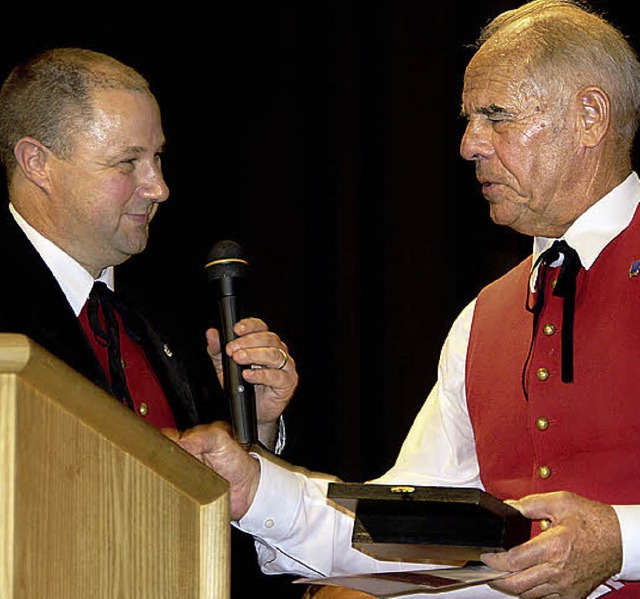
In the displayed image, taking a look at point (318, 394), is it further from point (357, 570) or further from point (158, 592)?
point (158, 592)

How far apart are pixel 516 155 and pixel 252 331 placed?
0.58 meters

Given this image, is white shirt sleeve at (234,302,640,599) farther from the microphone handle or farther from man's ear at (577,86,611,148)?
man's ear at (577,86,611,148)

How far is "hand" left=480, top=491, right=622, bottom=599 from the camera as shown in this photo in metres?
1.67

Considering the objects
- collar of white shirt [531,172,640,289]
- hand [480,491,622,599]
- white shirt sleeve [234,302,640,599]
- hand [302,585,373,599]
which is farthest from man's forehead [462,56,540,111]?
hand [302,585,373,599]

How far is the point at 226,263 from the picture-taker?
1944 mm

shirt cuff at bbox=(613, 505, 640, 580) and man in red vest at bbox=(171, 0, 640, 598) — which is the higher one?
man in red vest at bbox=(171, 0, 640, 598)

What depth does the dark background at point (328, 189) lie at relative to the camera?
353cm

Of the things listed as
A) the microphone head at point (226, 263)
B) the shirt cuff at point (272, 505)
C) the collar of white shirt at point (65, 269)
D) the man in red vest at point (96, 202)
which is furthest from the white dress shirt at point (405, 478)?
the collar of white shirt at point (65, 269)

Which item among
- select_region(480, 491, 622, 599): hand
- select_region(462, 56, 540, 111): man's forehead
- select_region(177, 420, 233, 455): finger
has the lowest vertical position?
select_region(480, 491, 622, 599): hand

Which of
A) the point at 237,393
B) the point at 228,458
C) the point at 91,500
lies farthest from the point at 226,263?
the point at 91,500

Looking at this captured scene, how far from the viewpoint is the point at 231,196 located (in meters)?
3.73

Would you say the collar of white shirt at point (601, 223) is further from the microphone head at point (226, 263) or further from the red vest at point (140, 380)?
the red vest at point (140, 380)

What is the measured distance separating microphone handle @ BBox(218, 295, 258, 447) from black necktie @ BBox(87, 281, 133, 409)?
0.27m

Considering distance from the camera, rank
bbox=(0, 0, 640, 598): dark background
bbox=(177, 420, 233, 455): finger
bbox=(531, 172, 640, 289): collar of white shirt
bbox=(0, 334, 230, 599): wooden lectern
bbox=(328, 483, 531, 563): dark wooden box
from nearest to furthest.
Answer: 1. bbox=(0, 334, 230, 599): wooden lectern
2. bbox=(328, 483, 531, 563): dark wooden box
3. bbox=(177, 420, 233, 455): finger
4. bbox=(531, 172, 640, 289): collar of white shirt
5. bbox=(0, 0, 640, 598): dark background
